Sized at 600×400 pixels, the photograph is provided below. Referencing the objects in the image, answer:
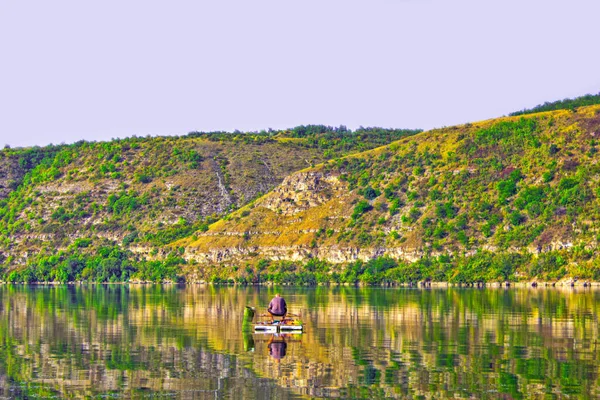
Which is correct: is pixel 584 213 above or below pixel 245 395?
above

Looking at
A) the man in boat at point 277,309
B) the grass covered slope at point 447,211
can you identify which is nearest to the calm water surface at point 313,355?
the man in boat at point 277,309

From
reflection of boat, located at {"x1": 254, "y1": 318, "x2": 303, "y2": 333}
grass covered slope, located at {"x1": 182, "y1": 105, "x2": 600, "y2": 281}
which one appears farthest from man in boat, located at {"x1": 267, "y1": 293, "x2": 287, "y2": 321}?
grass covered slope, located at {"x1": 182, "y1": 105, "x2": 600, "y2": 281}

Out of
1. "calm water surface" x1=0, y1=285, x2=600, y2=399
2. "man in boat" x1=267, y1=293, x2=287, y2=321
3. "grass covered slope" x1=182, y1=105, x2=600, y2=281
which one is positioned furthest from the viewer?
"grass covered slope" x1=182, y1=105, x2=600, y2=281

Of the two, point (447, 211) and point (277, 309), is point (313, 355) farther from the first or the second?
point (447, 211)

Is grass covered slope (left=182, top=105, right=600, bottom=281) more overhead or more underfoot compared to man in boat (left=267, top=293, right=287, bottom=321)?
more overhead

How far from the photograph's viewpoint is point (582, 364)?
129 ft

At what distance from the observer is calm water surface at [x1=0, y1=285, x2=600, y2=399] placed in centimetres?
3397

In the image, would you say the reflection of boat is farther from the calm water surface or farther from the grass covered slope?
the grass covered slope

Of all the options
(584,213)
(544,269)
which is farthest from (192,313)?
(584,213)

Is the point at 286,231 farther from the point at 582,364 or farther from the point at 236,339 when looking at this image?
the point at 582,364

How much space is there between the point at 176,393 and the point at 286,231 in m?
135

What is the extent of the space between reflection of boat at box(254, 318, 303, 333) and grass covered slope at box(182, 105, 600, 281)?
258 ft

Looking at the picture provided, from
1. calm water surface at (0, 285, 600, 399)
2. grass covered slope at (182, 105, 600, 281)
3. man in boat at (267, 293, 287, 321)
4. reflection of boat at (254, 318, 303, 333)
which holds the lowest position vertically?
calm water surface at (0, 285, 600, 399)

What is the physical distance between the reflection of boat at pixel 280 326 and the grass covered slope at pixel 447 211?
78.7 meters
